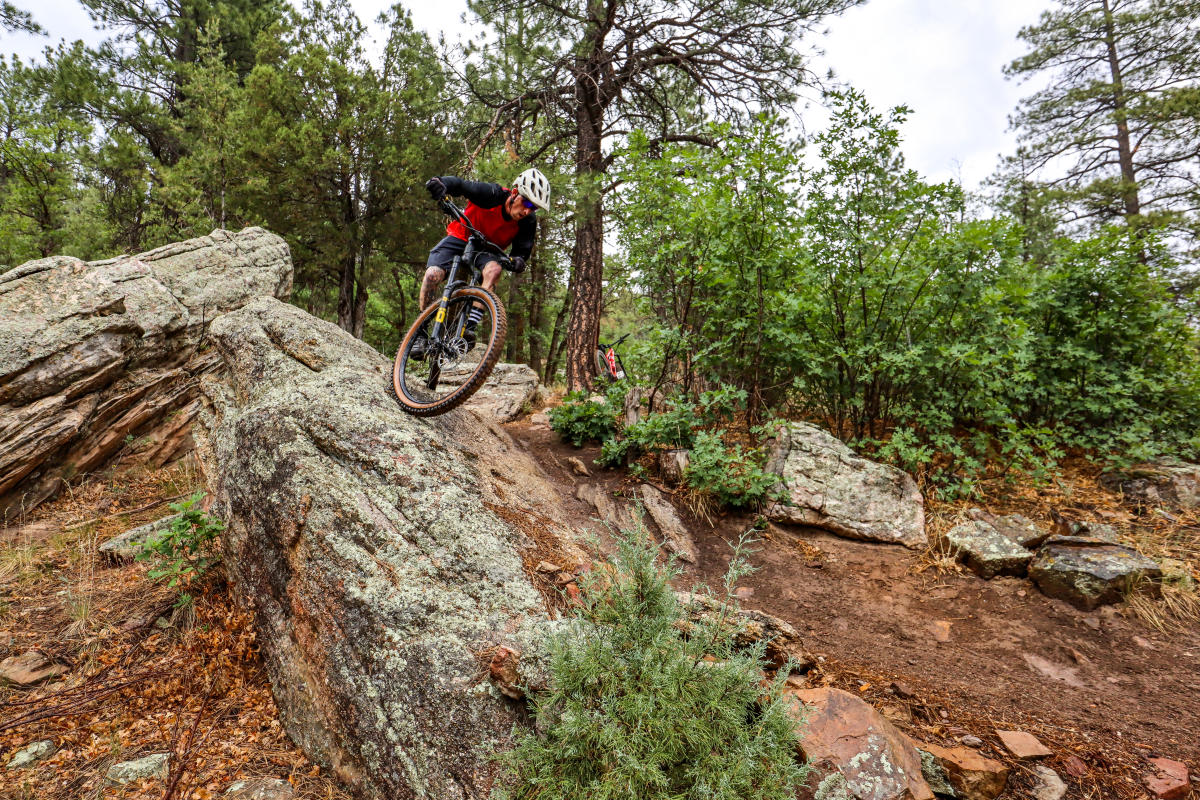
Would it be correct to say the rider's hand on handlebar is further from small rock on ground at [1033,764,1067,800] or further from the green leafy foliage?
small rock on ground at [1033,764,1067,800]

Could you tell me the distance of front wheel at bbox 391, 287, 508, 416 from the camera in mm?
4152

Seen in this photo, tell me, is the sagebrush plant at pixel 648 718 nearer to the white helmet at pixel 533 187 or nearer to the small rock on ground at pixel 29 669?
the small rock on ground at pixel 29 669

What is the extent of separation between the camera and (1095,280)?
206 inches

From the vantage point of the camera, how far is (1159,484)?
189 inches

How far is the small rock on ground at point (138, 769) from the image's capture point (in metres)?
2.31

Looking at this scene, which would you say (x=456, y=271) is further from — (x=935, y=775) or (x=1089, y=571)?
(x=1089, y=571)

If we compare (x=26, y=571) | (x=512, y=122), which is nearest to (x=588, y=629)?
(x=26, y=571)

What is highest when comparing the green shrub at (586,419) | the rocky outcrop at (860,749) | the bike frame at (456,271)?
the bike frame at (456,271)

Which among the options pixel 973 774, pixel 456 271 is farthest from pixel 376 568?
pixel 456 271

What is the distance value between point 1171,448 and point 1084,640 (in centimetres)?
302

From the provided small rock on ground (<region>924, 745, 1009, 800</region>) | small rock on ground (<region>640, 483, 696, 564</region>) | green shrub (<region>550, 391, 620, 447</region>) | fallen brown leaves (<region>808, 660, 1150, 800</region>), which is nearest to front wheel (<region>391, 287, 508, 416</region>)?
green shrub (<region>550, 391, 620, 447</region>)

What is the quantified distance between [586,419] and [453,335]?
80.9 inches

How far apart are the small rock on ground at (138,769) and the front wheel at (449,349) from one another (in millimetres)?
2443

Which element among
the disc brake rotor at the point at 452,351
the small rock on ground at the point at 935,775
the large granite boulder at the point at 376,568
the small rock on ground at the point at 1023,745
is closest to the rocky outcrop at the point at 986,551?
the small rock on ground at the point at 1023,745
